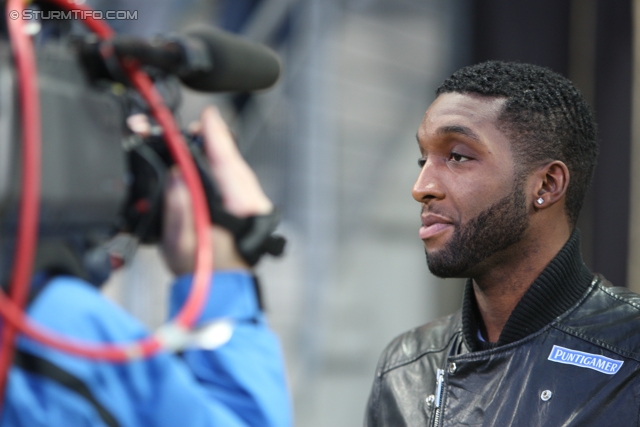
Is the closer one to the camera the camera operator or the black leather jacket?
the camera operator

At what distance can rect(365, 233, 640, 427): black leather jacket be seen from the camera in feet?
4.66

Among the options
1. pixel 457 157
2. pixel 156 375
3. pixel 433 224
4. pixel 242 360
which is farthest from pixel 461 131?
pixel 156 375

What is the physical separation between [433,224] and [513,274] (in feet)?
0.64

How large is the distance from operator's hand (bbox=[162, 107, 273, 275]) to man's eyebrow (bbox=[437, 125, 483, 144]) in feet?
1.68

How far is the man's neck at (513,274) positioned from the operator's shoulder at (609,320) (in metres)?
0.11

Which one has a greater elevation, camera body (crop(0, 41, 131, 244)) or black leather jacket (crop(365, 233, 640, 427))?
camera body (crop(0, 41, 131, 244))

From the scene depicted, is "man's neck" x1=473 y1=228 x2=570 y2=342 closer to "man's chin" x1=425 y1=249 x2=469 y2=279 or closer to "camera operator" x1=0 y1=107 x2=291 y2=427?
"man's chin" x1=425 y1=249 x2=469 y2=279

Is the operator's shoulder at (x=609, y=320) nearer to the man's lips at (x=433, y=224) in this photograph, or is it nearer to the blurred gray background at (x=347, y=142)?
the man's lips at (x=433, y=224)

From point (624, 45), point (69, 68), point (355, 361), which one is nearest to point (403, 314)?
point (355, 361)

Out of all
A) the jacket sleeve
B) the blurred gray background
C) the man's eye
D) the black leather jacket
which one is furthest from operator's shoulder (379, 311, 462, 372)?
the blurred gray background

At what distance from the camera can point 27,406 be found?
1002 millimetres

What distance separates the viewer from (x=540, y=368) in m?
1.51

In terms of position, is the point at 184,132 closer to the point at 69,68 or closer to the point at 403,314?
the point at 69,68

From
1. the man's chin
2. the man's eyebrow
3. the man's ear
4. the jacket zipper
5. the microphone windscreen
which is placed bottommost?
the jacket zipper
